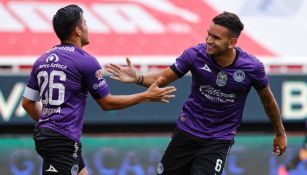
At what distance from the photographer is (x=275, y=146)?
248 inches

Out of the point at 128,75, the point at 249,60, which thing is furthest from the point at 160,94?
the point at 249,60

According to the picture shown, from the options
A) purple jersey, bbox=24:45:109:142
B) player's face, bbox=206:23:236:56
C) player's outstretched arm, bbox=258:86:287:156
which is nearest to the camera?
purple jersey, bbox=24:45:109:142

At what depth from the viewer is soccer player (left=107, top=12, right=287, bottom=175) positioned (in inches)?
233

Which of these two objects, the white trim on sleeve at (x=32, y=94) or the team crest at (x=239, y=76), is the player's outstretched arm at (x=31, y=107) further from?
the team crest at (x=239, y=76)

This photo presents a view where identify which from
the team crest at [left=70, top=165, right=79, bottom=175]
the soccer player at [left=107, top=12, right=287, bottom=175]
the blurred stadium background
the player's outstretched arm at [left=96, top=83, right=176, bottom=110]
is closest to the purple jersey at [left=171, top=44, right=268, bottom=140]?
the soccer player at [left=107, top=12, right=287, bottom=175]

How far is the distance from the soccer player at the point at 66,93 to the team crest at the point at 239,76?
632 millimetres

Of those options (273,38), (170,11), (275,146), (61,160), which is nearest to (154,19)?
(170,11)

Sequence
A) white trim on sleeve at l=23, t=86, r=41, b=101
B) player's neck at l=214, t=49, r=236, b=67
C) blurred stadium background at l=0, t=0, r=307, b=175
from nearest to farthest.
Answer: white trim on sleeve at l=23, t=86, r=41, b=101, player's neck at l=214, t=49, r=236, b=67, blurred stadium background at l=0, t=0, r=307, b=175

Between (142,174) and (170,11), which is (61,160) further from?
(170,11)

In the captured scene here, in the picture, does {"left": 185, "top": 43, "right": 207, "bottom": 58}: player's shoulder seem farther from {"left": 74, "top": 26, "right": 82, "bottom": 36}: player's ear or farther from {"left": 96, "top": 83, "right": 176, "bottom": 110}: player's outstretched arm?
{"left": 74, "top": 26, "right": 82, "bottom": 36}: player's ear

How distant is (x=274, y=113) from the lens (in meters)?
6.14

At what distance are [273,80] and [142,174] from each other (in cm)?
232

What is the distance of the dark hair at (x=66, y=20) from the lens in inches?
217

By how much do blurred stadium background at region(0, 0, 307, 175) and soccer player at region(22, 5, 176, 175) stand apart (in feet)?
14.6
